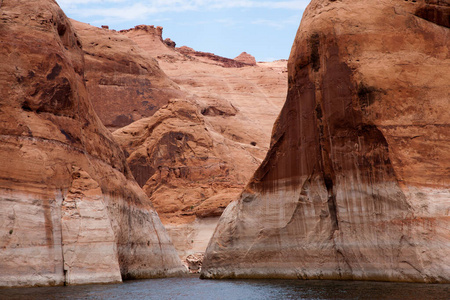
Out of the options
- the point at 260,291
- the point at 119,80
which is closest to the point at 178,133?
the point at 119,80

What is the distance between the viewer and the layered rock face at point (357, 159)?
22938mm

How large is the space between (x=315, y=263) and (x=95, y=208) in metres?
9.64

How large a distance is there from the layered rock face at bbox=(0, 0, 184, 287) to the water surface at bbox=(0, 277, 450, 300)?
147cm

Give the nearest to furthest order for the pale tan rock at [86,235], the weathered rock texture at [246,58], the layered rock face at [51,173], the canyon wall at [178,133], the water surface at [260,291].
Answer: the water surface at [260,291], the layered rock face at [51,173], the pale tan rock at [86,235], the canyon wall at [178,133], the weathered rock texture at [246,58]

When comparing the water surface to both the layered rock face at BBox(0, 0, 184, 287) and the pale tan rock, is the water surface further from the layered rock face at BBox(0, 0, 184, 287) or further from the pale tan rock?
the layered rock face at BBox(0, 0, 184, 287)

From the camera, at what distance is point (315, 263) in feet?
86.7

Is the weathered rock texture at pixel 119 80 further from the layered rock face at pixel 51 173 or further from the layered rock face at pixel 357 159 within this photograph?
the layered rock face at pixel 357 159

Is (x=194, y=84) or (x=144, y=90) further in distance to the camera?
(x=194, y=84)

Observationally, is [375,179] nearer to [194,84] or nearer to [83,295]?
[83,295]

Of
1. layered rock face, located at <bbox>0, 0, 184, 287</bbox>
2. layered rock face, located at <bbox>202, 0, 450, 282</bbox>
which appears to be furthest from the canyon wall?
layered rock face, located at <bbox>202, 0, 450, 282</bbox>

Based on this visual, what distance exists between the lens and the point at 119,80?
73.2m

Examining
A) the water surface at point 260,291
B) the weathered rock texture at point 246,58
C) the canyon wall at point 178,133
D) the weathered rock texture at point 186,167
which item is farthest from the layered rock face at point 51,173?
the weathered rock texture at point 246,58

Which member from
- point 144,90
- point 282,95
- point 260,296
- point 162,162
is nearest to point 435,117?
point 260,296

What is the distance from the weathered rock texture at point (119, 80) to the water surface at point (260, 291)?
45954 mm
